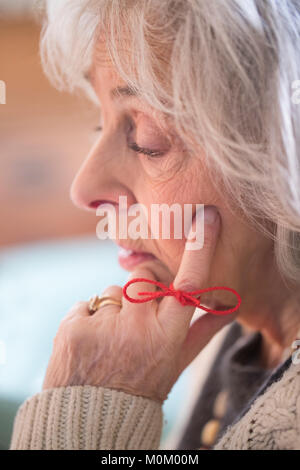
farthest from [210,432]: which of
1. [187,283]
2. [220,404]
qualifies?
[187,283]

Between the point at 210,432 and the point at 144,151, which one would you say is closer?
the point at 144,151

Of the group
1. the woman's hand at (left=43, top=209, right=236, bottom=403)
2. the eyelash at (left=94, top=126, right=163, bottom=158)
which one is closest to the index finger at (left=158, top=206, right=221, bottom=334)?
the woman's hand at (left=43, top=209, right=236, bottom=403)

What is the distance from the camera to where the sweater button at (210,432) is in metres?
1.02

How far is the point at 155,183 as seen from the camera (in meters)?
0.83

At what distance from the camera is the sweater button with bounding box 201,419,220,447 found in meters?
1.02

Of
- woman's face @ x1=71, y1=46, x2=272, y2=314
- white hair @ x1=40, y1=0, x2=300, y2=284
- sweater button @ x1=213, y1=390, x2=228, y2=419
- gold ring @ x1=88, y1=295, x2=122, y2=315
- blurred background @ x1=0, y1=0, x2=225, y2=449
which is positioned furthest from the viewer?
blurred background @ x1=0, y1=0, x2=225, y2=449

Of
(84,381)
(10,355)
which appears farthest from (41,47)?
(10,355)

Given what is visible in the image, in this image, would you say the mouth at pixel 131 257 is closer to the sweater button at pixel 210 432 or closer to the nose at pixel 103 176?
the nose at pixel 103 176

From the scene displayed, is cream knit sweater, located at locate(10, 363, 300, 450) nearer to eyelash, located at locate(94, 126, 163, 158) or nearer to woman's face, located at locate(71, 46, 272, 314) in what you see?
woman's face, located at locate(71, 46, 272, 314)

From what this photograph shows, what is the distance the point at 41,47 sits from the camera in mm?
1043

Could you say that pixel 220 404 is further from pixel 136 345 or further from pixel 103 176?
pixel 103 176

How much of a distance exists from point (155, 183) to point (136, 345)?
28cm

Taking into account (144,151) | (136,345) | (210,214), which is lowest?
(136,345)

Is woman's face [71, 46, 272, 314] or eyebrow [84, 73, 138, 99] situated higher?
eyebrow [84, 73, 138, 99]
